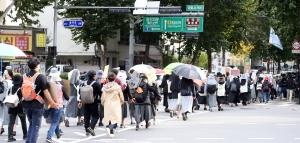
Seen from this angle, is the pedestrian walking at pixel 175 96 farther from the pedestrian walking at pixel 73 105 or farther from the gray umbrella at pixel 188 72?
the pedestrian walking at pixel 73 105

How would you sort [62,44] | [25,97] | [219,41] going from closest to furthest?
[25,97] < [219,41] < [62,44]

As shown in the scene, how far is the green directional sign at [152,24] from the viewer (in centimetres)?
4156

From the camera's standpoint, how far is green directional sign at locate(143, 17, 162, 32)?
4156cm

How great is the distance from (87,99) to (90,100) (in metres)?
0.08

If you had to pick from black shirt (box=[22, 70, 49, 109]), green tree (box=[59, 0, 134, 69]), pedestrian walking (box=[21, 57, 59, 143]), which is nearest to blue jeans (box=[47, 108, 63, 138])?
pedestrian walking (box=[21, 57, 59, 143])

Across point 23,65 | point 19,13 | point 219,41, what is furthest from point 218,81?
point 219,41

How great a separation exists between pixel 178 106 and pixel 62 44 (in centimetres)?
3412

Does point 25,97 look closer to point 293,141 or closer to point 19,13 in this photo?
point 293,141

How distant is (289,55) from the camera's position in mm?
58656

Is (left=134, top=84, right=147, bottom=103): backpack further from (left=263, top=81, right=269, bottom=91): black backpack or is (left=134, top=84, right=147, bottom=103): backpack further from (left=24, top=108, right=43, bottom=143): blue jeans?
(left=263, top=81, right=269, bottom=91): black backpack

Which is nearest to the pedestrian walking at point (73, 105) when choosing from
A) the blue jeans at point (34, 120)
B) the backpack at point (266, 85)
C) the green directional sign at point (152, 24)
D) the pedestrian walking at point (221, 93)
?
the blue jeans at point (34, 120)

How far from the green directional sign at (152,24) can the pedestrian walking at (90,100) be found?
26.3 meters

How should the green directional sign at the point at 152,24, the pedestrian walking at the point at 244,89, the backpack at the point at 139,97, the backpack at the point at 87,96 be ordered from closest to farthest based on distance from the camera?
1. the backpack at the point at 87,96
2. the backpack at the point at 139,97
3. the pedestrian walking at the point at 244,89
4. the green directional sign at the point at 152,24

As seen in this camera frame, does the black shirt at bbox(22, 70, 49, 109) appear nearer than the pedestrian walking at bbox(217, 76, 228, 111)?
Yes
